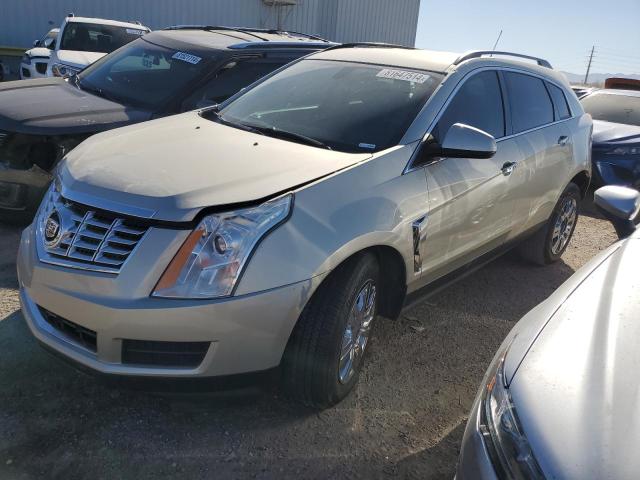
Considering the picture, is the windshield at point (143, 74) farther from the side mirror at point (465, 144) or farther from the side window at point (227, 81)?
the side mirror at point (465, 144)

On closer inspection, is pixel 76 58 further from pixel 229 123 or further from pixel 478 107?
pixel 478 107

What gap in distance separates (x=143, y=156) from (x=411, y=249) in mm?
1399

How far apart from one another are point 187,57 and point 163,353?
12.3 ft

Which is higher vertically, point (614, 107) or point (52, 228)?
point (52, 228)

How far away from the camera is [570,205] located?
523 centimetres

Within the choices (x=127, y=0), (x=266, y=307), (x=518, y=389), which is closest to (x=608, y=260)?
(x=518, y=389)

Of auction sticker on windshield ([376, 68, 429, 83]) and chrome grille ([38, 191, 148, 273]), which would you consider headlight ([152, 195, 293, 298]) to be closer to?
chrome grille ([38, 191, 148, 273])

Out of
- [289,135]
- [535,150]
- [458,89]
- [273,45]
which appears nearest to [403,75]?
[458,89]

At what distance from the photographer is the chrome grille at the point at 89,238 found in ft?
7.52

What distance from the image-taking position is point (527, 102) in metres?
4.32

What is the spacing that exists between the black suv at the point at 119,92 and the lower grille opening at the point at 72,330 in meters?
2.19

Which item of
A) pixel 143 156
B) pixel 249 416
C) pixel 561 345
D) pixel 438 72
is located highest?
pixel 438 72

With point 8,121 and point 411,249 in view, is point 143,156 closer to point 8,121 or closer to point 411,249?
point 411,249

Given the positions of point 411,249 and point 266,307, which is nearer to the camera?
point 266,307
